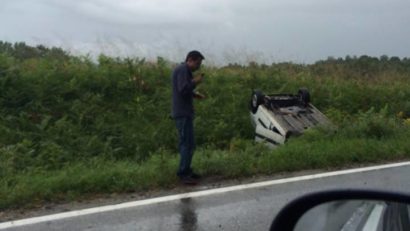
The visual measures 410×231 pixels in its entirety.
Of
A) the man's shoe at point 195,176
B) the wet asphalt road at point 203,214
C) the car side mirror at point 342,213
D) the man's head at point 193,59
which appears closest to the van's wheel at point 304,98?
the wet asphalt road at point 203,214

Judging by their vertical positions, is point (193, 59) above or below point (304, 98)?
above

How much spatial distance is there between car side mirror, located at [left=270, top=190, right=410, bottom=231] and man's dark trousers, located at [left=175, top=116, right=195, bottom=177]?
5.43 metres

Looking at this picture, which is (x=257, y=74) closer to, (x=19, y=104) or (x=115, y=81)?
(x=115, y=81)

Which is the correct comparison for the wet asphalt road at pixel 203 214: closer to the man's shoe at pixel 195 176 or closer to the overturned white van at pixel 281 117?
the man's shoe at pixel 195 176

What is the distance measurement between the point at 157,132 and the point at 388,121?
14.8 ft

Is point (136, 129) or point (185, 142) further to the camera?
point (136, 129)

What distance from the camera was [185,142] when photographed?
293 inches

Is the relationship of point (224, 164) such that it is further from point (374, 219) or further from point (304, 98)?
point (374, 219)

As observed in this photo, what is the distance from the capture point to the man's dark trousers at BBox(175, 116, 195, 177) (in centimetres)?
740

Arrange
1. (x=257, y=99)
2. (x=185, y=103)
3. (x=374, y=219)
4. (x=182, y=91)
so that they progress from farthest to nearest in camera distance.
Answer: (x=257, y=99), (x=185, y=103), (x=182, y=91), (x=374, y=219)

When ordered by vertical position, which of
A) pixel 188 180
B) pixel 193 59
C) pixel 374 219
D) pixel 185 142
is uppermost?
pixel 193 59

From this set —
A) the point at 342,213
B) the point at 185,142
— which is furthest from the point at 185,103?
the point at 342,213

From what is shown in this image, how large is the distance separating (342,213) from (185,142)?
18.2ft

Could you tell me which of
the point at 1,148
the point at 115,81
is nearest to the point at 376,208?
the point at 1,148
